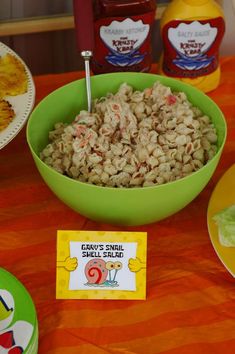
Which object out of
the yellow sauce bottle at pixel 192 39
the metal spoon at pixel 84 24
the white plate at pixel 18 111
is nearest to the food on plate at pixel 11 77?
the white plate at pixel 18 111

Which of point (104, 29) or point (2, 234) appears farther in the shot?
point (104, 29)

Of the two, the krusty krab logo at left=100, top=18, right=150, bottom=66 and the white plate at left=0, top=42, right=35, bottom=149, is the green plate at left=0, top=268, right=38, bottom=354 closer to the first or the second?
the white plate at left=0, top=42, right=35, bottom=149

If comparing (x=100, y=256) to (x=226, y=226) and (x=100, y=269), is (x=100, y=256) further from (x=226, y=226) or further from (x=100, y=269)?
(x=226, y=226)

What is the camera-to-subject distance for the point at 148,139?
80cm

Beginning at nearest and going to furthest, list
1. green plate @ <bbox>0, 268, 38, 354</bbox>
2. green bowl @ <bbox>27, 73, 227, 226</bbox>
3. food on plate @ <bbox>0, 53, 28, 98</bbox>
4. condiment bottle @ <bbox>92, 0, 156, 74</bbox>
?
1. green plate @ <bbox>0, 268, 38, 354</bbox>
2. green bowl @ <bbox>27, 73, 227, 226</bbox>
3. food on plate @ <bbox>0, 53, 28, 98</bbox>
4. condiment bottle @ <bbox>92, 0, 156, 74</bbox>

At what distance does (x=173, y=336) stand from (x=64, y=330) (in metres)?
0.13

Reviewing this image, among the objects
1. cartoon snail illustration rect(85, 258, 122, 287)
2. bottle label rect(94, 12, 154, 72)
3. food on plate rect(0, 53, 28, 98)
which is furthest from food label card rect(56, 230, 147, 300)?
bottle label rect(94, 12, 154, 72)

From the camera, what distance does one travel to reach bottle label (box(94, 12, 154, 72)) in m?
0.99

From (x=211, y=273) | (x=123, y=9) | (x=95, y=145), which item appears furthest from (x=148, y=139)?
(x=123, y=9)

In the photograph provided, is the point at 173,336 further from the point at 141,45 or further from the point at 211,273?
the point at 141,45

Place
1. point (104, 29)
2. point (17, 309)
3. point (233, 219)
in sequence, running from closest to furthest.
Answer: point (17, 309) → point (233, 219) → point (104, 29)

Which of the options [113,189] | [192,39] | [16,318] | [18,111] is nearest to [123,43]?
[192,39]

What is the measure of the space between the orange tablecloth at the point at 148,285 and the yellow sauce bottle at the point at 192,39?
19 cm

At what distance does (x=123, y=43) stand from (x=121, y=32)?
21mm
